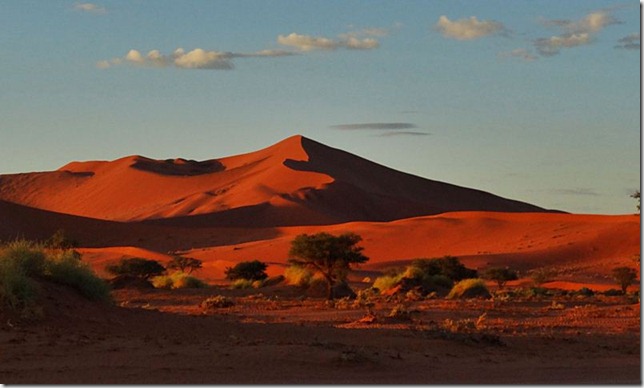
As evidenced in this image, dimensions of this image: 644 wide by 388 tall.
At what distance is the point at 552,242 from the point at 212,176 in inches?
3042

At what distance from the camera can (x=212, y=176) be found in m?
142

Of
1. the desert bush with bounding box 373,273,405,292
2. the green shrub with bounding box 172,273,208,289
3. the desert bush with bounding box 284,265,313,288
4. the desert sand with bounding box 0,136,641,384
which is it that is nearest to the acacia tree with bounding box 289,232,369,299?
the desert bush with bounding box 284,265,313,288

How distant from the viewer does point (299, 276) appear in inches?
1554

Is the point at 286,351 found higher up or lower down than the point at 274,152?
lower down

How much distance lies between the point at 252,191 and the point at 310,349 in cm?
10681

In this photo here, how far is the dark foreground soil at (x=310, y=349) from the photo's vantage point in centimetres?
1301

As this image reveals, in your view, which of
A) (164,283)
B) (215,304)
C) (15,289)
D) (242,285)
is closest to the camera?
(15,289)

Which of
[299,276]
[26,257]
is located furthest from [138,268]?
[26,257]

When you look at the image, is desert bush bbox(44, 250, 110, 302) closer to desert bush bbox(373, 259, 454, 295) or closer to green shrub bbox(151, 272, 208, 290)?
desert bush bbox(373, 259, 454, 295)

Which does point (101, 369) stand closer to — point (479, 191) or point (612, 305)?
point (612, 305)

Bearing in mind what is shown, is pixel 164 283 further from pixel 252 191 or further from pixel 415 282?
pixel 252 191

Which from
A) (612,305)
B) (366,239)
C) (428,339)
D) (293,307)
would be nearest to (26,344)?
(428,339)

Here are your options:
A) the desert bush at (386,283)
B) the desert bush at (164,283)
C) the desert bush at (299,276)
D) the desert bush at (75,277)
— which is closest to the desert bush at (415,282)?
the desert bush at (386,283)

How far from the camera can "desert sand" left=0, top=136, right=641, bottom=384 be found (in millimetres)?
13867
